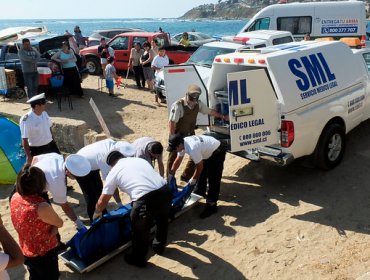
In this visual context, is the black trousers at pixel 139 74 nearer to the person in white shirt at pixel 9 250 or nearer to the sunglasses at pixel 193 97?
the sunglasses at pixel 193 97

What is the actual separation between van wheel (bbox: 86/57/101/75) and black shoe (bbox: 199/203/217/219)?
36.2 ft

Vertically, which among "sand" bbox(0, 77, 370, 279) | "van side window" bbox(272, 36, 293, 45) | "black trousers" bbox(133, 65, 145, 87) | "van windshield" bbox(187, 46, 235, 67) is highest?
"van side window" bbox(272, 36, 293, 45)

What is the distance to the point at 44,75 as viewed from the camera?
11.5 metres

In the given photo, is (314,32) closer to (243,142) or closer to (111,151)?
(243,142)

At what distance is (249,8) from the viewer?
161 metres

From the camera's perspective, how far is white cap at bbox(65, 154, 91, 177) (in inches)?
178

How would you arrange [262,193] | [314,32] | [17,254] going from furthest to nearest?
[314,32] < [262,193] < [17,254]

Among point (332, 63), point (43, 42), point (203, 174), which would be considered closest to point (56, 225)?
point (203, 174)

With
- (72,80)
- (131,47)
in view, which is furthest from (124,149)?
(131,47)

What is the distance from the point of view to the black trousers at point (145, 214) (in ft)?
14.6

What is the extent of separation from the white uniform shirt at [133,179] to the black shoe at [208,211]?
1.54 m

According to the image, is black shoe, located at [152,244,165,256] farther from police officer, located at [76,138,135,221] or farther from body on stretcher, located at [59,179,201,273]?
police officer, located at [76,138,135,221]

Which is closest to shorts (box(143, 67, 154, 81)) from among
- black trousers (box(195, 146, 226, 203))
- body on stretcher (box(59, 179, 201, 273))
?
black trousers (box(195, 146, 226, 203))

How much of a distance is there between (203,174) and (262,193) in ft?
3.35
